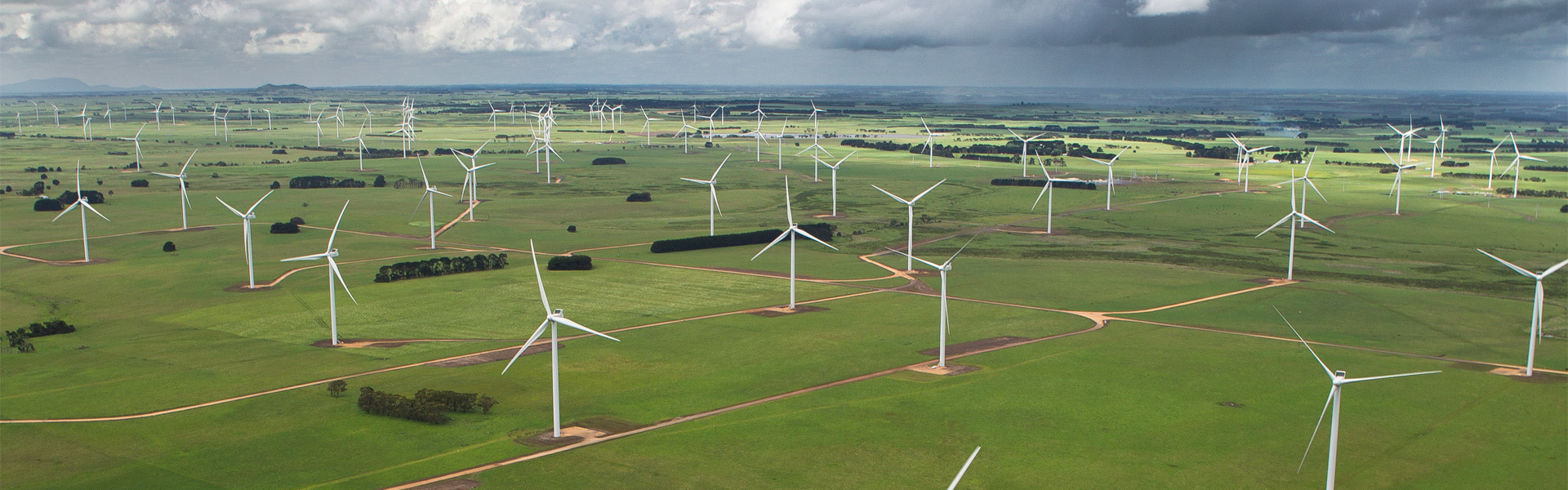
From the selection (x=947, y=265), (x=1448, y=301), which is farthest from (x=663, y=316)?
(x=1448, y=301)

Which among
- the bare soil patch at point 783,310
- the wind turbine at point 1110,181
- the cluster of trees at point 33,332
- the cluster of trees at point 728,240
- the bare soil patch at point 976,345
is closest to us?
the bare soil patch at point 976,345

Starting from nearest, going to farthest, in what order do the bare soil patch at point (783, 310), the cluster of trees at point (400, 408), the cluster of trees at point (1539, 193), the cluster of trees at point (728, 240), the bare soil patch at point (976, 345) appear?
the cluster of trees at point (400, 408) < the bare soil patch at point (976, 345) < the bare soil patch at point (783, 310) < the cluster of trees at point (728, 240) < the cluster of trees at point (1539, 193)

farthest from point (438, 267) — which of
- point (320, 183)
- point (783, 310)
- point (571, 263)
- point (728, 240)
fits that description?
point (320, 183)

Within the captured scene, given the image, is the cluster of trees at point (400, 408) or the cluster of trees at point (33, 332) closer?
the cluster of trees at point (400, 408)

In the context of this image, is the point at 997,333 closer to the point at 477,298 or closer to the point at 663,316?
the point at 663,316

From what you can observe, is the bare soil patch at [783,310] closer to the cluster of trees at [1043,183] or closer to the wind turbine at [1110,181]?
the wind turbine at [1110,181]

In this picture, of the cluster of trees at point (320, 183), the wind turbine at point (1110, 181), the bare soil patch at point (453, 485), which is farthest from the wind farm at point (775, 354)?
the cluster of trees at point (320, 183)

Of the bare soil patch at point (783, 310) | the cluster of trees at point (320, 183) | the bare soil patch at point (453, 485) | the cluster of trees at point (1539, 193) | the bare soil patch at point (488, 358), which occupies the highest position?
the cluster of trees at point (1539, 193)
